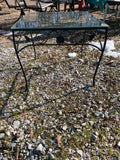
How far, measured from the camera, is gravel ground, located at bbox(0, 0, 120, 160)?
5.93 feet

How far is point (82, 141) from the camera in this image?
189 cm

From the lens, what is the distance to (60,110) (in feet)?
7.55

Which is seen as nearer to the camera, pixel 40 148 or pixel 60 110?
pixel 40 148

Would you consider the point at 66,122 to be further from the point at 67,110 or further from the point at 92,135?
the point at 92,135

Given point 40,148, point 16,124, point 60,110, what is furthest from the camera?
point 60,110

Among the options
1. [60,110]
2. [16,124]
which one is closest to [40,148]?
[16,124]

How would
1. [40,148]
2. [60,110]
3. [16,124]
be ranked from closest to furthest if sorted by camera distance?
1. [40,148]
2. [16,124]
3. [60,110]

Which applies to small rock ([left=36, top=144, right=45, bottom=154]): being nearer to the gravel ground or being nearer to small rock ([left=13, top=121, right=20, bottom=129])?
the gravel ground

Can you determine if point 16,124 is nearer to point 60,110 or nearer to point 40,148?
point 40,148

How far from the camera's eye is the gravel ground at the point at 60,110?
1.81 metres

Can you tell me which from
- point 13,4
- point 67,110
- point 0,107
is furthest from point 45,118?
point 13,4

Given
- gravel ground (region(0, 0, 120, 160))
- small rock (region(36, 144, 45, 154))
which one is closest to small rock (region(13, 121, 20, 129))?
gravel ground (region(0, 0, 120, 160))

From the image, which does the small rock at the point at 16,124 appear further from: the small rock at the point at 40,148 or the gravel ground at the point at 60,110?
the small rock at the point at 40,148

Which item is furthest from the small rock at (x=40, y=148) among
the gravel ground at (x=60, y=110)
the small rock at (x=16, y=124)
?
the small rock at (x=16, y=124)
